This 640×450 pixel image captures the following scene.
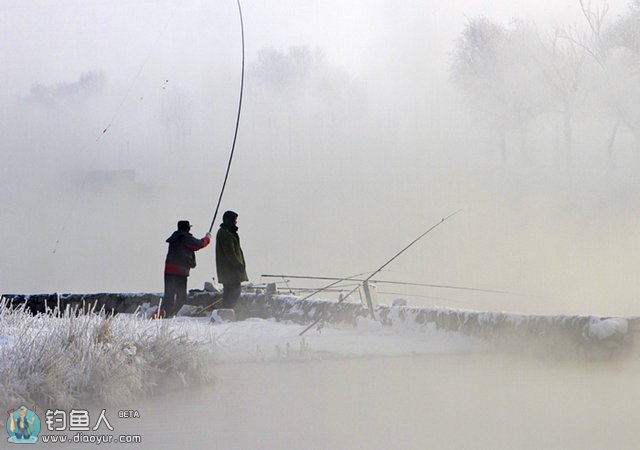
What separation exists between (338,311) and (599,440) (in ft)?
29.0

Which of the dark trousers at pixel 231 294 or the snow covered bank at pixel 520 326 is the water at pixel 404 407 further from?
the dark trousers at pixel 231 294

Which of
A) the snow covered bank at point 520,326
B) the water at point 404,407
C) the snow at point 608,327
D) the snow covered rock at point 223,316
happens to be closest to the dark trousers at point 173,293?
the snow covered rock at point 223,316

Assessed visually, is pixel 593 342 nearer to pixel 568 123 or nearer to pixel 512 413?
pixel 512 413

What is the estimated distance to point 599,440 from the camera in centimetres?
735

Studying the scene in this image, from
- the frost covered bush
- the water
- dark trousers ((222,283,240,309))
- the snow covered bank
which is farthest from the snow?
dark trousers ((222,283,240,309))

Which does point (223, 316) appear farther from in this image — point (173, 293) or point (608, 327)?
point (608, 327)

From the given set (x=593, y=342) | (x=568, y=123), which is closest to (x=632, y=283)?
(x=593, y=342)

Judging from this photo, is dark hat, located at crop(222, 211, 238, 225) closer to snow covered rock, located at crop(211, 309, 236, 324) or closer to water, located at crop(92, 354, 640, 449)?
snow covered rock, located at crop(211, 309, 236, 324)

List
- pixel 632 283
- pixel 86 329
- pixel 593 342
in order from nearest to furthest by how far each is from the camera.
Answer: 1. pixel 86 329
2. pixel 593 342
3. pixel 632 283

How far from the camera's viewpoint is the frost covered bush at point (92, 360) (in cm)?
848

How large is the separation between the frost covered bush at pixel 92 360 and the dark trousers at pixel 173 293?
7.50m

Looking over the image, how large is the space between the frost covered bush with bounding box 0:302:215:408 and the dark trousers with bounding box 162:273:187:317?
7501 mm

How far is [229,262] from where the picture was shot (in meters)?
17.6

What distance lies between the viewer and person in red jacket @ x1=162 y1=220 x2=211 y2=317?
18203 millimetres
